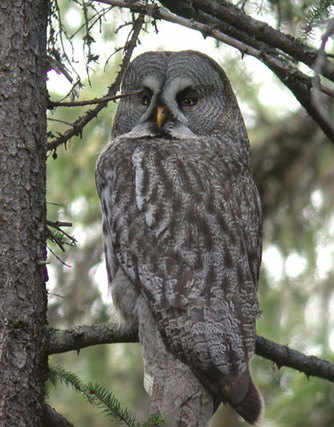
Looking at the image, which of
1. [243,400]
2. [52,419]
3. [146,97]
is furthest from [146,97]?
[52,419]

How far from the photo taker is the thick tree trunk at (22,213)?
299 centimetres

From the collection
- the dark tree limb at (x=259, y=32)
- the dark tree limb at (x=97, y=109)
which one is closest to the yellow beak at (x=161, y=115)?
the dark tree limb at (x=97, y=109)

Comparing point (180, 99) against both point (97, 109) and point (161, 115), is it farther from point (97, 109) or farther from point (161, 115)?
point (97, 109)

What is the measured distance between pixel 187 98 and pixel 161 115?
34 cm

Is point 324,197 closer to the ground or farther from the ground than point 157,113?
closer to the ground

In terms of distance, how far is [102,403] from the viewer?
277cm

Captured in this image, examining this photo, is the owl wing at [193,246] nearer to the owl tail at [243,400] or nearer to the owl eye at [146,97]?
the owl tail at [243,400]

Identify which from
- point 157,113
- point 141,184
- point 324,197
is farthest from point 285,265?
point 141,184

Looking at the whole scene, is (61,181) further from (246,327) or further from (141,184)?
(246,327)

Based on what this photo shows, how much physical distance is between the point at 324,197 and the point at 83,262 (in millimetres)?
2206

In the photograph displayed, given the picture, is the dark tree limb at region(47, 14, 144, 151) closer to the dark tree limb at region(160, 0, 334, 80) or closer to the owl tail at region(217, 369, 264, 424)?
the dark tree limb at region(160, 0, 334, 80)

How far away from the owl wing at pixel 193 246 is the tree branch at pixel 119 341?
0.51 feet

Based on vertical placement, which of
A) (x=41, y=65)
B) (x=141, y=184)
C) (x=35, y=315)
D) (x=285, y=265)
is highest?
(x=41, y=65)

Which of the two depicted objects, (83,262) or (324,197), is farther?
(324,197)
